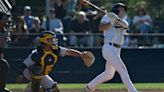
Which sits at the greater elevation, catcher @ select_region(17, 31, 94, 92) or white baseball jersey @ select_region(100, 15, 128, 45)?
white baseball jersey @ select_region(100, 15, 128, 45)

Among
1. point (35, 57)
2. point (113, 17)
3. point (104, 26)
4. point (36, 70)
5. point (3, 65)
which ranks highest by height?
point (113, 17)

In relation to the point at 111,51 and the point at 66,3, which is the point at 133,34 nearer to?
the point at 66,3

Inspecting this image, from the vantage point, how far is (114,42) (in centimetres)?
1241

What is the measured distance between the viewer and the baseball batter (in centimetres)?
1230

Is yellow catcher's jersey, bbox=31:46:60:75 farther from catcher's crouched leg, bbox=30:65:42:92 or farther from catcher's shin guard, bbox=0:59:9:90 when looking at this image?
catcher's shin guard, bbox=0:59:9:90

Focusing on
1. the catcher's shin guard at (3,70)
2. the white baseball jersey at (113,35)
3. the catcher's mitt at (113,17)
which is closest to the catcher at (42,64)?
the catcher's shin guard at (3,70)

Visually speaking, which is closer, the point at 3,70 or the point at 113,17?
the point at 3,70

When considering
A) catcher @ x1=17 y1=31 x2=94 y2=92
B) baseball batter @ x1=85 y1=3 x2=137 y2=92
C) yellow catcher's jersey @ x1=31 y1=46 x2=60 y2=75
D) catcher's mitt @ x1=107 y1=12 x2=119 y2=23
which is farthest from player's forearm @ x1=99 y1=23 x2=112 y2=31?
yellow catcher's jersey @ x1=31 y1=46 x2=60 y2=75

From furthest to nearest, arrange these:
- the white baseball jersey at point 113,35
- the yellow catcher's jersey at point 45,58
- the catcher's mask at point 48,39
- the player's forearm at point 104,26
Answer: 1. the white baseball jersey at point 113,35
2. the player's forearm at point 104,26
3. the catcher's mask at point 48,39
4. the yellow catcher's jersey at point 45,58

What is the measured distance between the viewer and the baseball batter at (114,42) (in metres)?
12.3

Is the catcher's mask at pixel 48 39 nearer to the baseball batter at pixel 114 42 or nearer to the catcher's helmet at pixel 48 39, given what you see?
the catcher's helmet at pixel 48 39

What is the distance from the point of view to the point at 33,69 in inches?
443

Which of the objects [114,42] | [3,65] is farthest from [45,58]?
[114,42]

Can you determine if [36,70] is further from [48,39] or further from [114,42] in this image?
[114,42]
